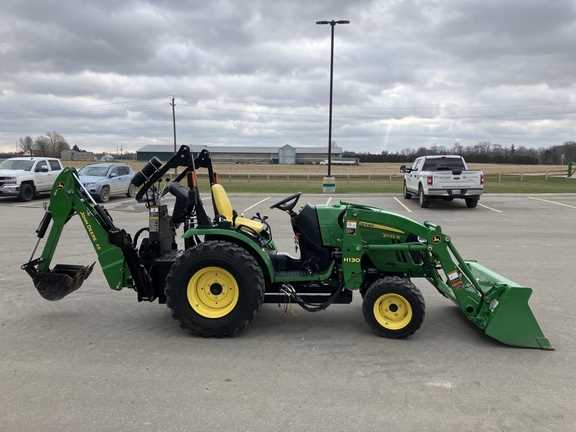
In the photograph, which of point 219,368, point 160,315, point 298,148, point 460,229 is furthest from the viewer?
point 298,148

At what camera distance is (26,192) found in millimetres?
19594

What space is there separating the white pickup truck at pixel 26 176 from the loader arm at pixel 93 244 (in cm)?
1505

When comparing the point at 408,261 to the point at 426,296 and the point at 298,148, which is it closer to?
the point at 426,296

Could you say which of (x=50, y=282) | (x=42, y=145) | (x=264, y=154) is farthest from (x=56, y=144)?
(x=50, y=282)

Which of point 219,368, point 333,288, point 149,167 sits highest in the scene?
point 149,167

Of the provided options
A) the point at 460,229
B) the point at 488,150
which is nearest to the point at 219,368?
the point at 460,229

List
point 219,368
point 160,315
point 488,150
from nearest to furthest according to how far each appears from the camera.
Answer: point 219,368
point 160,315
point 488,150

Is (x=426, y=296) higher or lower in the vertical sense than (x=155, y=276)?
lower

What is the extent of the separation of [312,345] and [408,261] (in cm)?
130

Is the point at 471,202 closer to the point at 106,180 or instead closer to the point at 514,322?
the point at 514,322

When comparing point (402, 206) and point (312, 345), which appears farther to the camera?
point (402, 206)

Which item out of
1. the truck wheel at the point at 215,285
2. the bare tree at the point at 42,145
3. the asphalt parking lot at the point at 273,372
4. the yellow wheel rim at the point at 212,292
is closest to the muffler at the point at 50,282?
the asphalt parking lot at the point at 273,372

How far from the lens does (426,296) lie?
612 cm

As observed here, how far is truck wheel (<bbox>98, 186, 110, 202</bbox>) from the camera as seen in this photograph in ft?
64.6
